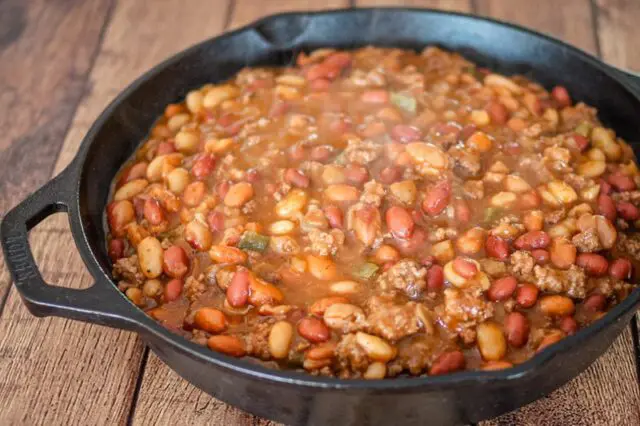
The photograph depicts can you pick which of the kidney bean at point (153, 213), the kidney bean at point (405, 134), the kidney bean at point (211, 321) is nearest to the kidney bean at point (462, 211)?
the kidney bean at point (405, 134)

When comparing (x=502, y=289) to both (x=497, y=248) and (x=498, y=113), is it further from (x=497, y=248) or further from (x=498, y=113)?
(x=498, y=113)

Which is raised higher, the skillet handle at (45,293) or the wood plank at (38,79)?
the skillet handle at (45,293)

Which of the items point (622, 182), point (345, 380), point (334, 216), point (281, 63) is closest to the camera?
point (345, 380)

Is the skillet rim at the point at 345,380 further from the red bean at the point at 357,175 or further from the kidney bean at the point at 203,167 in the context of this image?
the red bean at the point at 357,175

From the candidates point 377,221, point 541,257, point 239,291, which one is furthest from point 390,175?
point 239,291

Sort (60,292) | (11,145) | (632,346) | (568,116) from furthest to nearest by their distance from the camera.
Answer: (11,145) → (568,116) → (632,346) → (60,292)

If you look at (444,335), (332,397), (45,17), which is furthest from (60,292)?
(45,17)

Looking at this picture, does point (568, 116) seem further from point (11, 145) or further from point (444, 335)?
point (11, 145)
